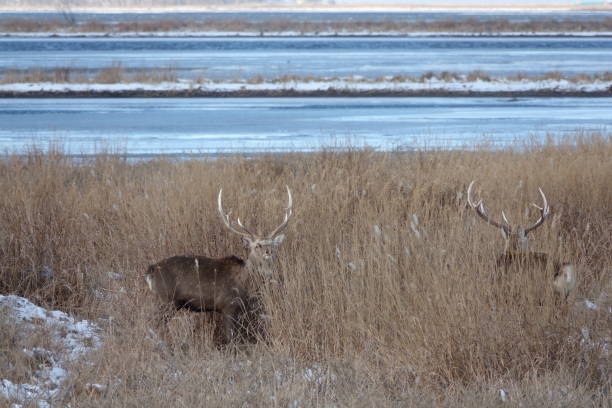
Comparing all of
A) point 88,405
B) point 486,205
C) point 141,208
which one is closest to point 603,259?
point 486,205

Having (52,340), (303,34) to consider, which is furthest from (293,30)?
(52,340)

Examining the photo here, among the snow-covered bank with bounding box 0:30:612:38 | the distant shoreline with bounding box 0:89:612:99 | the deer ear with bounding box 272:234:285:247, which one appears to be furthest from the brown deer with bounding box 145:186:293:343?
the snow-covered bank with bounding box 0:30:612:38

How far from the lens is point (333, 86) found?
95.3ft

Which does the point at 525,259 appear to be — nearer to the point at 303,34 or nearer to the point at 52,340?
the point at 52,340

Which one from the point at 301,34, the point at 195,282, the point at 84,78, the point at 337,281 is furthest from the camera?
the point at 301,34

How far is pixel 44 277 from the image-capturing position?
805 centimetres

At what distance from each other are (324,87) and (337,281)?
22574mm

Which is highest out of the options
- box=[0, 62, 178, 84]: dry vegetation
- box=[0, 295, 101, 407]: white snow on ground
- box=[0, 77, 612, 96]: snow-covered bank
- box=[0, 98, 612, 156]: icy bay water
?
box=[0, 62, 178, 84]: dry vegetation

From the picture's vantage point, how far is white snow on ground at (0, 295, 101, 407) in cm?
545

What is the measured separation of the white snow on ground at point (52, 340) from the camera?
5448mm

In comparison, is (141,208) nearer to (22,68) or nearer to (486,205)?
(486,205)

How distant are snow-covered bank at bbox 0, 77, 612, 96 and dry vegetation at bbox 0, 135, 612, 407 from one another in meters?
18.2

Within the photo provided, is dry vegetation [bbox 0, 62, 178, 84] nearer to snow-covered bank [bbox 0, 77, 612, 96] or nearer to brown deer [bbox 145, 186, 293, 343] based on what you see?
snow-covered bank [bbox 0, 77, 612, 96]

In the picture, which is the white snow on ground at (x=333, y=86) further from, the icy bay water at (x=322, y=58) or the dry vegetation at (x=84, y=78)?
the icy bay water at (x=322, y=58)
